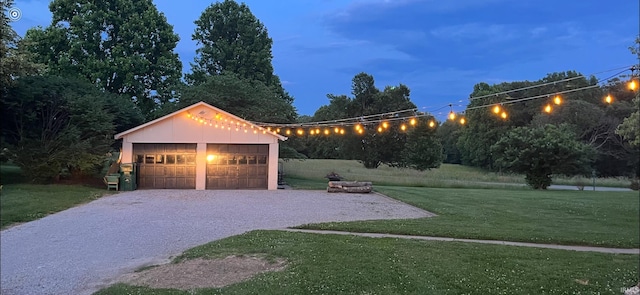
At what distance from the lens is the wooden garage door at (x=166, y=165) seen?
20.3 m

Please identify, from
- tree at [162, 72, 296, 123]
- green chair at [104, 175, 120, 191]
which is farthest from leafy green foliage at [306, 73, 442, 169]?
green chair at [104, 175, 120, 191]

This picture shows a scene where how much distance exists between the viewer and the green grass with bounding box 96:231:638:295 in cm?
534

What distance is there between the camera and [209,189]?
20.4m

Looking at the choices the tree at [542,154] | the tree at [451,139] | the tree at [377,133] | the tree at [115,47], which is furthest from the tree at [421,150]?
the tree at [115,47]

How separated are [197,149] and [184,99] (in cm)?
645

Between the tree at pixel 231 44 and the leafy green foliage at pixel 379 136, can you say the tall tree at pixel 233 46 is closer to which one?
the tree at pixel 231 44

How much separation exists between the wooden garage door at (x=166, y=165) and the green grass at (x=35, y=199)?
2.33 meters

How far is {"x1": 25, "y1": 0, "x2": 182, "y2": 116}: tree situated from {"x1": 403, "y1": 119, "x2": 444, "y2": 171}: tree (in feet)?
77.5

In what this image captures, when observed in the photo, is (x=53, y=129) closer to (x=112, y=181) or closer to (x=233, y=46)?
(x=112, y=181)

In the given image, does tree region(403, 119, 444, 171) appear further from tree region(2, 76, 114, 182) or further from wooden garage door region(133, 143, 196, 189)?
tree region(2, 76, 114, 182)

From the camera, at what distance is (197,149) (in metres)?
20.4

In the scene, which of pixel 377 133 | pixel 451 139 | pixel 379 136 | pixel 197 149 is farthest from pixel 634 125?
pixel 451 139

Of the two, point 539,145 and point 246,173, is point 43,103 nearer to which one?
point 246,173

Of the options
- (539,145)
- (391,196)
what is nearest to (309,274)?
(391,196)
